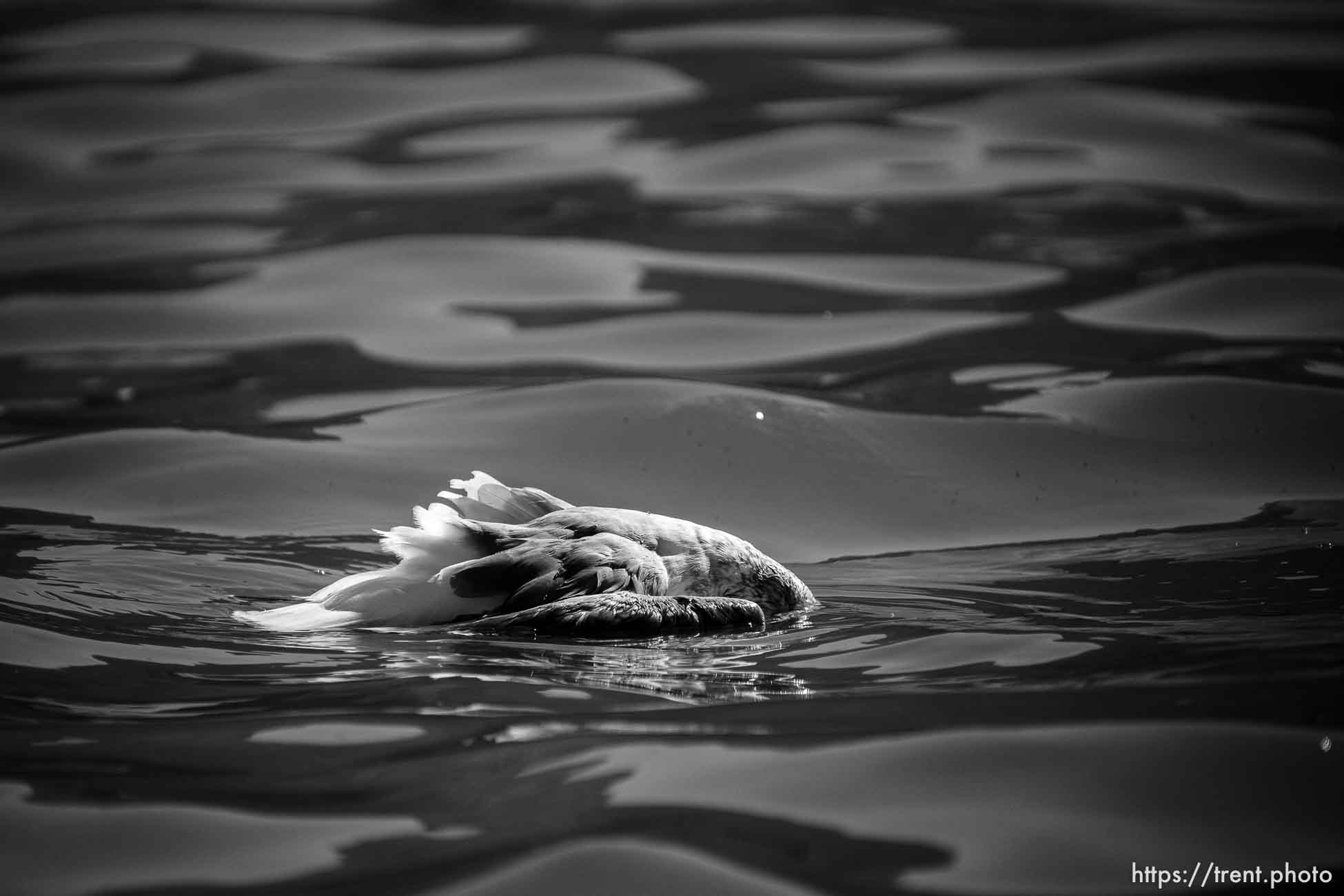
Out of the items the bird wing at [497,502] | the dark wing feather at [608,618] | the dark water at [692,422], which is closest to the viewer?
the dark water at [692,422]

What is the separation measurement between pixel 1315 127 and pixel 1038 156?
2.35 m

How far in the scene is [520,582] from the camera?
5508mm

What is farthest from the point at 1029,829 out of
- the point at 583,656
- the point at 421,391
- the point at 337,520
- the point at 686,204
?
the point at 686,204

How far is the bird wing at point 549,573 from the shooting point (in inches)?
214

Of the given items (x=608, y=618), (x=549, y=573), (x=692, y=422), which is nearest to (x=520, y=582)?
(x=549, y=573)

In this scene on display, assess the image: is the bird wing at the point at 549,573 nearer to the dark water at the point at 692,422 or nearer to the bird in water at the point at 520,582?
the bird in water at the point at 520,582

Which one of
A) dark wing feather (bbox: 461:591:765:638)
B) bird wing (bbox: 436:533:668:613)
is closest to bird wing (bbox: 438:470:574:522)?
bird wing (bbox: 436:533:668:613)

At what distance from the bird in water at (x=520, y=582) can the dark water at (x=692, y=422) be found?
11cm

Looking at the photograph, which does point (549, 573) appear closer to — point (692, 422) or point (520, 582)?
point (520, 582)

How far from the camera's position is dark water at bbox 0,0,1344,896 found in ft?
13.1

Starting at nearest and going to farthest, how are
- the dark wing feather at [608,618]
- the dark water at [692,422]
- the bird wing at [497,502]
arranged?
1. the dark water at [692,422]
2. the dark wing feather at [608,618]
3. the bird wing at [497,502]

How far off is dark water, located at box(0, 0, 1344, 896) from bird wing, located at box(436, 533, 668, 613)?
198 mm

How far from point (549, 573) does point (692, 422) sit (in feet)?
10.2

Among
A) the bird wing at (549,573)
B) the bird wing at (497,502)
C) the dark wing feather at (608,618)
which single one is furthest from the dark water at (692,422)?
the bird wing at (497,502)
